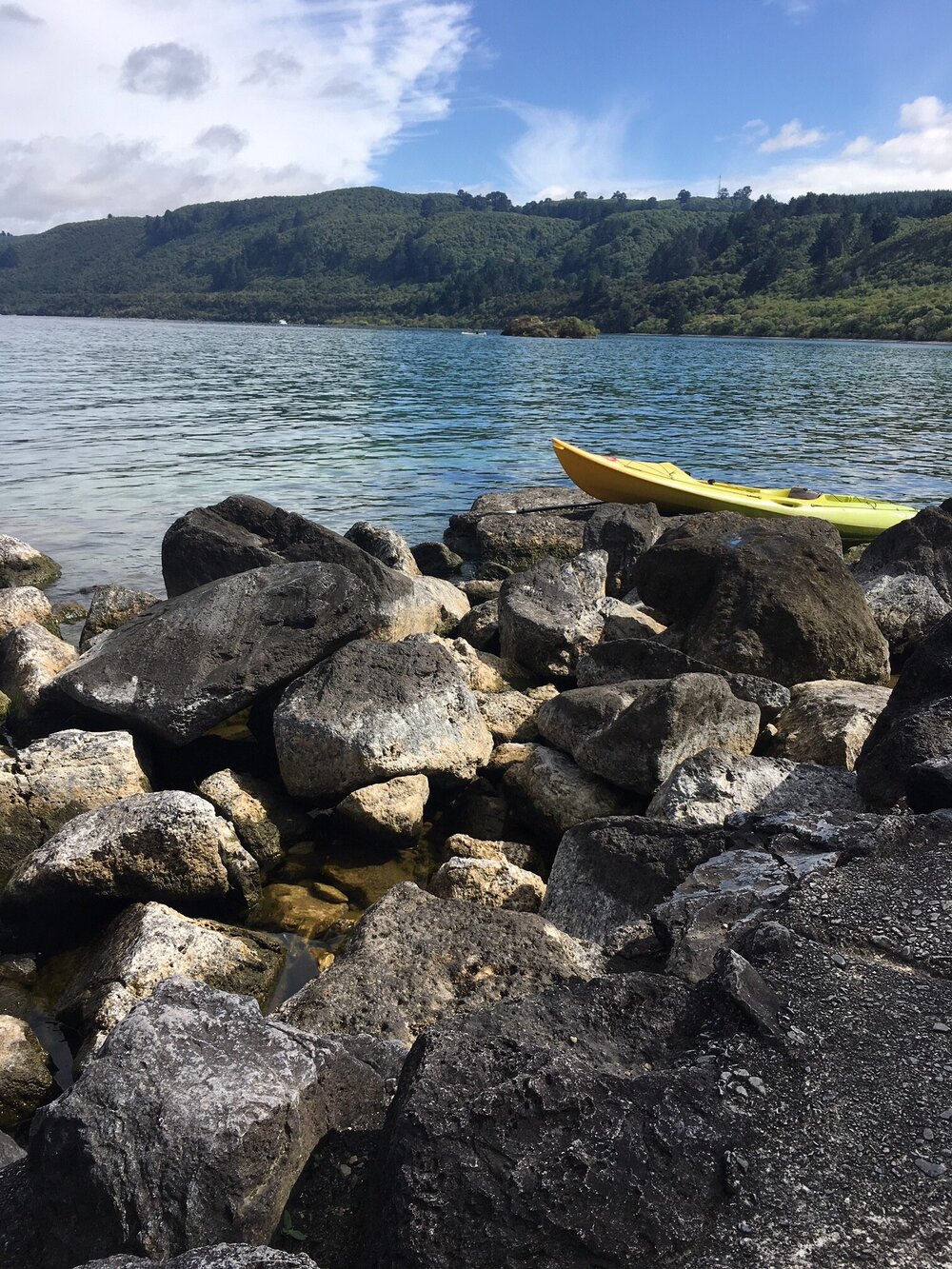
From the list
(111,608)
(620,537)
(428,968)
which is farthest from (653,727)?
(620,537)

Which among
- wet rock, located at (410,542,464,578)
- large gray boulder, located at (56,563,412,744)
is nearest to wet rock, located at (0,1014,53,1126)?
large gray boulder, located at (56,563,412,744)

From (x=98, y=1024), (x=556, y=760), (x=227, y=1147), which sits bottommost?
(x=98, y=1024)

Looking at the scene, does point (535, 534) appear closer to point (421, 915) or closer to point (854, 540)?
point (854, 540)

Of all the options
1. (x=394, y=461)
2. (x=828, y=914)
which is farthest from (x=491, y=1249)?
(x=394, y=461)

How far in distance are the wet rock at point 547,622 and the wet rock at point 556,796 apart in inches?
87.6

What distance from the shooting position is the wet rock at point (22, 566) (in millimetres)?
13789

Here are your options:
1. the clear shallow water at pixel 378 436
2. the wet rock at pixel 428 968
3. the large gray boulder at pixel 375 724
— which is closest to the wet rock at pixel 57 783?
the large gray boulder at pixel 375 724

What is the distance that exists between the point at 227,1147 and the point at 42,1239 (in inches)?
24.0

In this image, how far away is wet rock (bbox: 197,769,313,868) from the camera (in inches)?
253

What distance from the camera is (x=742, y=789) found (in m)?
5.62

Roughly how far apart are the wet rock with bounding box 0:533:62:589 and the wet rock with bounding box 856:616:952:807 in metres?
12.1

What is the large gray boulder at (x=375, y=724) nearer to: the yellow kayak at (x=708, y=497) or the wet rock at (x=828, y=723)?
the wet rock at (x=828, y=723)

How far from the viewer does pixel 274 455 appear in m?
26.6

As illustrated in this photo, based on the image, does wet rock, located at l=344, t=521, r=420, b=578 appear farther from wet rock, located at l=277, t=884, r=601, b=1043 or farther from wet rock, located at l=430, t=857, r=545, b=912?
wet rock, located at l=277, t=884, r=601, b=1043
